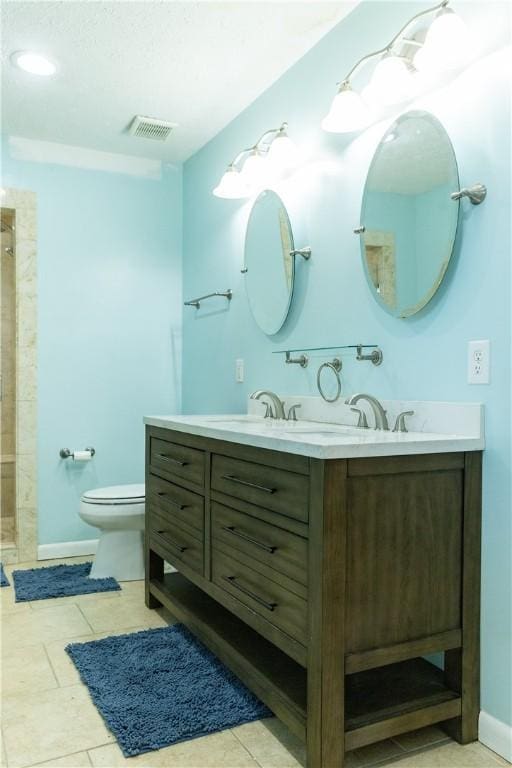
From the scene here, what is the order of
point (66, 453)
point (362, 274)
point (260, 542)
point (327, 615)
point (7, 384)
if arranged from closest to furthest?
point (327, 615) → point (260, 542) → point (362, 274) → point (66, 453) → point (7, 384)

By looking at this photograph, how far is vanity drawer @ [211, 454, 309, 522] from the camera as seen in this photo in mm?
1557

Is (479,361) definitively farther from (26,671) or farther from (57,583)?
(57,583)

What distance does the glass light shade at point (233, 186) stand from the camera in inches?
113

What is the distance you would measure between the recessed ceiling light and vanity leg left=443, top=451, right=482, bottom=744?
92.1 inches

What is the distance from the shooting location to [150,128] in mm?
3271

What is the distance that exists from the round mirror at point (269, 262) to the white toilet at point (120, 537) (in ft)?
3.50

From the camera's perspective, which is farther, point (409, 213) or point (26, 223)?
point (26, 223)

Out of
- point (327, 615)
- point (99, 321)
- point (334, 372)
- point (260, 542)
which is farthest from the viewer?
point (99, 321)

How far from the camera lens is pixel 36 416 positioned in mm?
3459

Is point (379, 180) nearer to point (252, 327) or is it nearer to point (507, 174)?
point (507, 174)

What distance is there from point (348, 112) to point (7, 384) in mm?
2738

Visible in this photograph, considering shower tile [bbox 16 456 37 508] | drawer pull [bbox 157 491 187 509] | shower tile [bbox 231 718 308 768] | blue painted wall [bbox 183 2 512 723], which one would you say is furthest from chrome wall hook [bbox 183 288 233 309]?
shower tile [bbox 231 718 308 768]

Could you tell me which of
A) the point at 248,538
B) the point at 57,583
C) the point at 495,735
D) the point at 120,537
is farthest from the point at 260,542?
the point at 57,583

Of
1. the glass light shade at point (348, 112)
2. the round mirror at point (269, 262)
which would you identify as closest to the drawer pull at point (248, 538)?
the round mirror at point (269, 262)
